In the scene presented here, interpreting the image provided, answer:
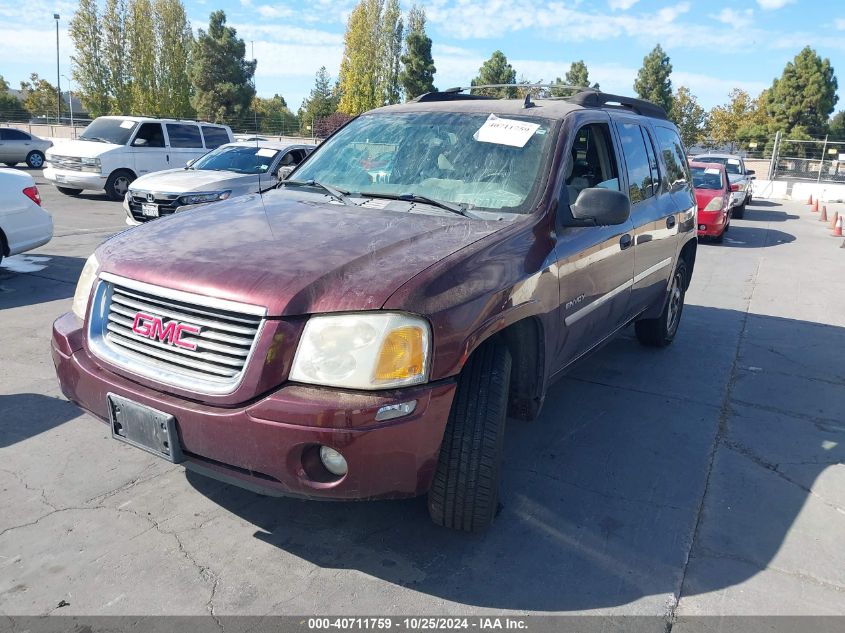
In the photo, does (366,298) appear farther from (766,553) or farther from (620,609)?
(766,553)

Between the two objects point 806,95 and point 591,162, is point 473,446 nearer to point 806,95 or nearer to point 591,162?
point 591,162

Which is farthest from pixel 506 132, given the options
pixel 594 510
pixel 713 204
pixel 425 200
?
pixel 713 204

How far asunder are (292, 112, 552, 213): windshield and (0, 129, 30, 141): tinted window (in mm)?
25002

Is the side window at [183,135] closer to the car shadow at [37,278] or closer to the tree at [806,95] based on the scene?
the car shadow at [37,278]

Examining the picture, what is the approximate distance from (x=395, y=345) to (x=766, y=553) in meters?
1.99

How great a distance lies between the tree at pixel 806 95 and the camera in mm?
44469

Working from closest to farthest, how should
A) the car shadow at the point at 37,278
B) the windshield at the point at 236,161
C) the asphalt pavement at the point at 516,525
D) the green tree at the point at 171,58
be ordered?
the asphalt pavement at the point at 516,525
the car shadow at the point at 37,278
the windshield at the point at 236,161
the green tree at the point at 171,58

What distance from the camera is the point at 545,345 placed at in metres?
3.30

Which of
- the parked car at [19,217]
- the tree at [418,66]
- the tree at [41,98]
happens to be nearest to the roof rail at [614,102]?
the parked car at [19,217]

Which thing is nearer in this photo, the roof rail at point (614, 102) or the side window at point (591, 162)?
the side window at point (591, 162)

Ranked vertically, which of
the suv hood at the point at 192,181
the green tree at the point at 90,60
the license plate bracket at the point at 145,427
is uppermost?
the green tree at the point at 90,60

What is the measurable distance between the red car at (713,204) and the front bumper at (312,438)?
11785 mm

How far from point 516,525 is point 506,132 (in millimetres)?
2063

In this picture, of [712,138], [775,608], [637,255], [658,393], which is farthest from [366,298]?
[712,138]
